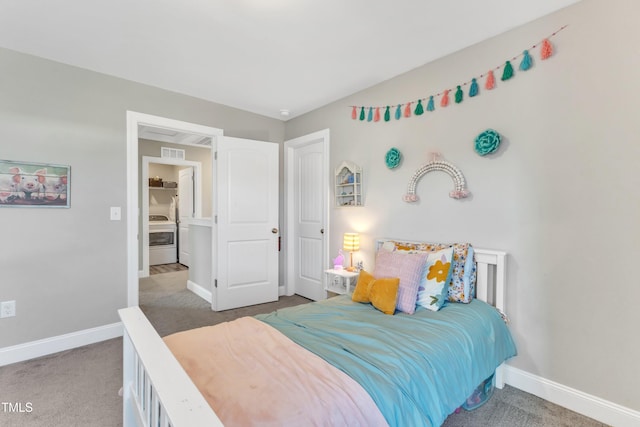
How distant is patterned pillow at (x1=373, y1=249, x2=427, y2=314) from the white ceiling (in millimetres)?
1588

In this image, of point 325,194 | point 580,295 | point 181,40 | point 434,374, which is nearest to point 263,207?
point 325,194

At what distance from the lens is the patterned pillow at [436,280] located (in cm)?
194

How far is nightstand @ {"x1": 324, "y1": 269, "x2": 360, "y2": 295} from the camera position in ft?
9.37

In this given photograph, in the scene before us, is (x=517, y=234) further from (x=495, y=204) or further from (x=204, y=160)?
(x=204, y=160)

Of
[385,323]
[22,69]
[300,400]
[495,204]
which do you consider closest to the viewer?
[300,400]

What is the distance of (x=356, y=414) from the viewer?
1.00m

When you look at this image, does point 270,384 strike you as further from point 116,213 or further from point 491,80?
point 116,213

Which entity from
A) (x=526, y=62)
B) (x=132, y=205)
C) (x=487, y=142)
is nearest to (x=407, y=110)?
(x=487, y=142)

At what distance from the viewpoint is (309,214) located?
3.83 meters

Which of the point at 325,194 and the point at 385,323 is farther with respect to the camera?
the point at 325,194

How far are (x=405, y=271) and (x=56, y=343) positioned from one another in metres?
2.94

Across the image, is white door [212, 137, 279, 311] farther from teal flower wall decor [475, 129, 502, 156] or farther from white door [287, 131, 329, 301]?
teal flower wall decor [475, 129, 502, 156]

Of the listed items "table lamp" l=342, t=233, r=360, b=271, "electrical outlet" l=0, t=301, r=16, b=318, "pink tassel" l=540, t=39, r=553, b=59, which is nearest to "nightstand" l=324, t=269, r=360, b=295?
"table lamp" l=342, t=233, r=360, b=271

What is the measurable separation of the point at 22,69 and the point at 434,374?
143 inches
